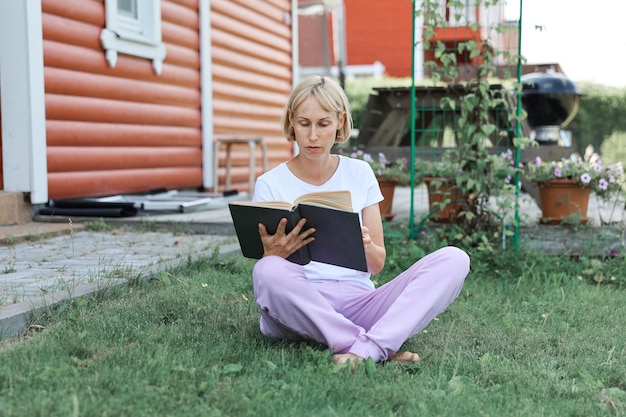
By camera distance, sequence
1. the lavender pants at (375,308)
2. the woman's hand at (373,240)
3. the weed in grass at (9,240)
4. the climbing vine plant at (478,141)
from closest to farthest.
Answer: the lavender pants at (375,308)
the woman's hand at (373,240)
the climbing vine plant at (478,141)
the weed in grass at (9,240)

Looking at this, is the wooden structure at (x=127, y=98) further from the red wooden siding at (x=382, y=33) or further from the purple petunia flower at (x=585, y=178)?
the red wooden siding at (x=382, y=33)

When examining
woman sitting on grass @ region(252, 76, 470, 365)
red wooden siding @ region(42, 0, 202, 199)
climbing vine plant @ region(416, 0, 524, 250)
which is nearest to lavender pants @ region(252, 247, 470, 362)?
woman sitting on grass @ region(252, 76, 470, 365)

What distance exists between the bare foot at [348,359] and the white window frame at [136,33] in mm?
4417

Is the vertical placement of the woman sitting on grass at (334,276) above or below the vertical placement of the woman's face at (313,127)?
below

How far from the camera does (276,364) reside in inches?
93.2

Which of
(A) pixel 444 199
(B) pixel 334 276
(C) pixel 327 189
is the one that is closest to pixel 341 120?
(C) pixel 327 189

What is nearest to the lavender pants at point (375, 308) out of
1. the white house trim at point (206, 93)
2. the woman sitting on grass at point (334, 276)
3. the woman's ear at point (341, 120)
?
the woman sitting on grass at point (334, 276)

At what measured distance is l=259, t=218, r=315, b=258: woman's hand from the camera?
237 cm

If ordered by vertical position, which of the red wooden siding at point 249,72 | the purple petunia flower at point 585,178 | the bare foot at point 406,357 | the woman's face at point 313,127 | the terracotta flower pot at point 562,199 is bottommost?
the bare foot at point 406,357

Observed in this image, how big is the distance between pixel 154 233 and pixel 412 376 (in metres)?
3.09

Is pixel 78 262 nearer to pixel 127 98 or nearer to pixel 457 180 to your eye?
pixel 457 180

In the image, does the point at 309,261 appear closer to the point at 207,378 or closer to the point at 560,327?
the point at 207,378

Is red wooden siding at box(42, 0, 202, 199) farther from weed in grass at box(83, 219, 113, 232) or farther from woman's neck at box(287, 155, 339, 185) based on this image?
woman's neck at box(287, 155, 339, 185)

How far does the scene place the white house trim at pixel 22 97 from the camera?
5.13 meters
